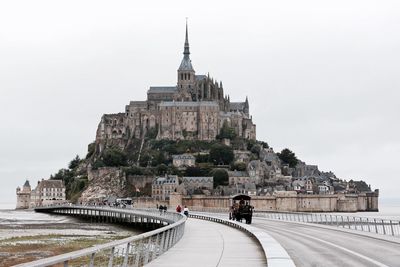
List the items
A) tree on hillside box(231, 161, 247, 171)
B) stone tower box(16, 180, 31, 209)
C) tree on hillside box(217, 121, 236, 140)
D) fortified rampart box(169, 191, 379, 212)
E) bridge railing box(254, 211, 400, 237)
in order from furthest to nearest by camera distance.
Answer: stone tower box(16, 180, 31, 209) < tree on hillside box(217, 121, 236, 140) < tree on hillside box(231, 161, 247, 171) < fortified rampart box(169, 191, 379, 212) < bridge railing box(254, 211, 400, 237)

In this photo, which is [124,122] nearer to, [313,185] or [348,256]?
[313,185]

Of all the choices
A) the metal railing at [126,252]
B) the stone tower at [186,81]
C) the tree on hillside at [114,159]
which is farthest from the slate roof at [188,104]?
the metal railing at [126,252]

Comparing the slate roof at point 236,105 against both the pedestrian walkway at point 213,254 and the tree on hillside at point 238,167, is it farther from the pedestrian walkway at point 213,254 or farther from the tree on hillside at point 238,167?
the pedestrian walkway at point 213,254

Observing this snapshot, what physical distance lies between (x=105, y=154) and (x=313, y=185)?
49311mm

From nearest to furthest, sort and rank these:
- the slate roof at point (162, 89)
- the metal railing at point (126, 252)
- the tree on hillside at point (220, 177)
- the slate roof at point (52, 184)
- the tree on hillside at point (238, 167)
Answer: the metal railing at point (126, 252)
the tree on hillside at point (220, 177)
the tree on hillside at point (238, 167)
the slate roof at point (52, 184)
the slate roof at point (162, 89)

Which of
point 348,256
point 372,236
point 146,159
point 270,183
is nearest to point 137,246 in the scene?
point 348,256

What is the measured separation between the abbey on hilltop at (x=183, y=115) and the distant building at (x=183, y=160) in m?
11.7

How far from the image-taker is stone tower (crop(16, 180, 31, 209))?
592 feet

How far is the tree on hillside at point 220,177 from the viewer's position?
150250mm

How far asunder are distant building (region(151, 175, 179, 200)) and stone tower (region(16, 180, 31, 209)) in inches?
1796

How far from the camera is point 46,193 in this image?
16912 cm

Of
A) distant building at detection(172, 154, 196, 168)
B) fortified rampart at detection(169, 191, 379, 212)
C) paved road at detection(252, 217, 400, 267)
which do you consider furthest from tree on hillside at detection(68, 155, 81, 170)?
paved road at detection(252, 217, 400, 267)

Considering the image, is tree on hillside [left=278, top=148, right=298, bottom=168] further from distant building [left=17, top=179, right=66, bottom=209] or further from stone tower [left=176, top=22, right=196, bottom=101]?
distant building [left=17, top=179, right=66, bottom=209]

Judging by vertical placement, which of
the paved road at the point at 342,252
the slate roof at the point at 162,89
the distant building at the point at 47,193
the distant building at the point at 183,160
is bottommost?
the paved road at the point at 342,252
